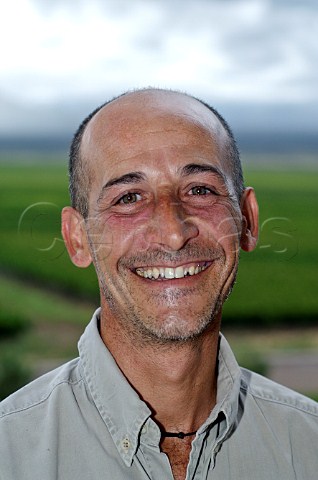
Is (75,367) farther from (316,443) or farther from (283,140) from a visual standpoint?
(283,140)

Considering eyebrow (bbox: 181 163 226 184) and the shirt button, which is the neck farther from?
eyebrow (bbox: 181 163 226 184)

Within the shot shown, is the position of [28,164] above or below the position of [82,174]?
above

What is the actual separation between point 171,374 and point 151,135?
54 centimetres

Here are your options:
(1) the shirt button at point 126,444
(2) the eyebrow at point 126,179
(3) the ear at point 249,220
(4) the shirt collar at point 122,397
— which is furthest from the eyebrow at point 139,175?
(1) the shirt button at point 126,444

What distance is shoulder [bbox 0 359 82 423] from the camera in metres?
1.85

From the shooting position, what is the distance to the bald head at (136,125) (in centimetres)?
196

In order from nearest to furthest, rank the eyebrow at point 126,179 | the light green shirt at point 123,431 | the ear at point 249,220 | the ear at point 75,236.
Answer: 1. the light green shirt at point 123,431
2. the eyebrow at point 126,179
3. the ear at point 75,236
4. the ear at point 249,220

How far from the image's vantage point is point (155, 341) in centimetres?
187

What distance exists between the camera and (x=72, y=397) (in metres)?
1.89

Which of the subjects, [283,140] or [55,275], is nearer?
[55,275]

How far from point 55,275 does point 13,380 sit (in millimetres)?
17992

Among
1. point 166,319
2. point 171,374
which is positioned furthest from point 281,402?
point 166,319

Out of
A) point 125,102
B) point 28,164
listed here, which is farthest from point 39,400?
point 28,164

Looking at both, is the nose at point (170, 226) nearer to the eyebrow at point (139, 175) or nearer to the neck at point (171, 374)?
the eyebrow at point (139, 175)
